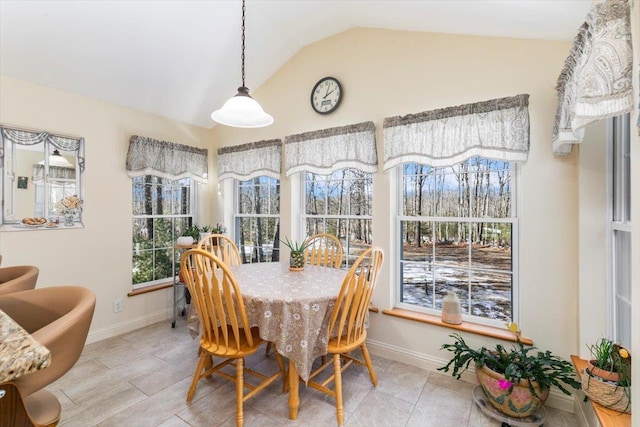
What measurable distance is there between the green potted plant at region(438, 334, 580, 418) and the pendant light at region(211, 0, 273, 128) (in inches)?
88.3

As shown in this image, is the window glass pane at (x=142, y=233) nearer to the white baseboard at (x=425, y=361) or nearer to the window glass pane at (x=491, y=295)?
the white baseboard at (x=425, y=361)

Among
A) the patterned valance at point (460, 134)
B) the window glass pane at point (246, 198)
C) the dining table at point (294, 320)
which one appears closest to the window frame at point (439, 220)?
the patterned valance at point (460, 134)

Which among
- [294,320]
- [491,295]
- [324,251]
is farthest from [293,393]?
[491,295]

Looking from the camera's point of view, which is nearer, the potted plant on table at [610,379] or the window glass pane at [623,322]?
the potted plant on table at [610,379]

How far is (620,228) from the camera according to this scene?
1.65 metres

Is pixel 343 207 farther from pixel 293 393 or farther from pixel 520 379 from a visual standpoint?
pixel 520 379

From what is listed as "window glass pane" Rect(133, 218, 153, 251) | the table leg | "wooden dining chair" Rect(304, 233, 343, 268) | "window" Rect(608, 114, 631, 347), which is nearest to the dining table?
the table leg

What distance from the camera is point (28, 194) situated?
8.52 feet

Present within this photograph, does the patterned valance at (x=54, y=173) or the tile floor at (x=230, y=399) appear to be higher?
the patterned valance at (x=54, y=173)

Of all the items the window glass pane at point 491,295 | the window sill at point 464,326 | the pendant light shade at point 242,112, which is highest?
the pendant light shade at point 242,112

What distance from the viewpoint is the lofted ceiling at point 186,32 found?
6.73ft

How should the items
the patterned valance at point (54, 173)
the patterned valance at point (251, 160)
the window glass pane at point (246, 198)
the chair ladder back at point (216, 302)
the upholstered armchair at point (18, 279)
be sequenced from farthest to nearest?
the window glass pane at point (246, 198)
the patterned valance at point (251, 160)
the patterned valance at point (54, 173)
the chair ladder back at point (216, 302)
the upholstered armchair at point (18, 279)

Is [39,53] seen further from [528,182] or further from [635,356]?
[635,356]

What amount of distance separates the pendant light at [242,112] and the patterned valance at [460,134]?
1131 mm
